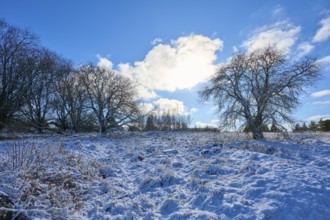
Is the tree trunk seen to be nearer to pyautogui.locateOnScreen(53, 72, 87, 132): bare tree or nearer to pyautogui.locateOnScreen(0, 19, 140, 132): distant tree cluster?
pyautogui.locateOnScreen(0, 19, 140, 132): distant tree cluster

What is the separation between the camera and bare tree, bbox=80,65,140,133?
80.2 feet

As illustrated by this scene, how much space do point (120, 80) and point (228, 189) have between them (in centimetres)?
2136

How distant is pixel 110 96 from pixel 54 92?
29.1ft

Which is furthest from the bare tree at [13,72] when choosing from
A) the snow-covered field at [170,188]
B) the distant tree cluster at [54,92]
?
the snow-covered field at [170,188]

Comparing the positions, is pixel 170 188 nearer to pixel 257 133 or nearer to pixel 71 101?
pixel 257 133

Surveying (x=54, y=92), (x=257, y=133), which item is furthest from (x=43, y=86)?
(x=257, y=133)

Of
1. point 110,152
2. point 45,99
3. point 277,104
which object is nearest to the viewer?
point 110,152

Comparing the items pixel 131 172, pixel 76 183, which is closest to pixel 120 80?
pixel 131 172

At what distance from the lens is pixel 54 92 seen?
28.0 meters

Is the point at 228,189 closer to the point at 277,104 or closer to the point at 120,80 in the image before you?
the point at 277,104

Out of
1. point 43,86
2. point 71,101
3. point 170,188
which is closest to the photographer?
point 170,188

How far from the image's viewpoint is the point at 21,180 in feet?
17.5

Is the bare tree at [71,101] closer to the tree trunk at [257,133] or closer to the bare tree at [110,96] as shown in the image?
the bare tree at [110,96]

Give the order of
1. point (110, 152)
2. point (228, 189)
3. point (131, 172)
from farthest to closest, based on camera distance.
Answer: point (110, 152) → point (131, 172) → point (228, 189)
